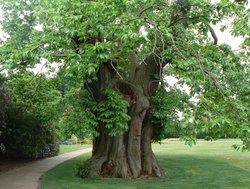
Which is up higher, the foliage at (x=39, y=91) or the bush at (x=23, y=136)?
the foliage at (x=39, y=91)

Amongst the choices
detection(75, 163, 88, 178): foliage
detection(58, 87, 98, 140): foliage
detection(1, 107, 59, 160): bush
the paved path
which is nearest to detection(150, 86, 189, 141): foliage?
detection(58, 87, 98, 140): foliage

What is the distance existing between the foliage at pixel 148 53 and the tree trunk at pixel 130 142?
1.01m

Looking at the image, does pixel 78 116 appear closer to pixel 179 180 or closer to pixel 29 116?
pixel 179 180

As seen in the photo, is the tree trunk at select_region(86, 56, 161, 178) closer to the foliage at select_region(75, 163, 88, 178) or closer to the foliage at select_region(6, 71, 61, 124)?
the foliage at select_region(75, 163, 88, 178)

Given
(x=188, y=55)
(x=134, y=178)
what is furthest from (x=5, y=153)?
(x=188, y=55)

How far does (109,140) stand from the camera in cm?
1437

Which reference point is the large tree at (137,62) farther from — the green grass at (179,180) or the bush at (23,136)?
the bush at (23,136)

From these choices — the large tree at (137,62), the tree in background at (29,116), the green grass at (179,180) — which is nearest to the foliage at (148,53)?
the large tree at (137,62)

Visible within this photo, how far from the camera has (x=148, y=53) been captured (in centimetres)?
980

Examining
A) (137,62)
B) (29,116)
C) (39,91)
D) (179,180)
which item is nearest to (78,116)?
(39,91)

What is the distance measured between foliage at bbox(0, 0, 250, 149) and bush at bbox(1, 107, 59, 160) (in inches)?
281

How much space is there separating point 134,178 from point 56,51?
6146 mm

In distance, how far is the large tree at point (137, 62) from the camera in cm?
827

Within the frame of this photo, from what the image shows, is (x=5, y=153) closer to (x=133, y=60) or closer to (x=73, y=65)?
(x=133, y=60)
